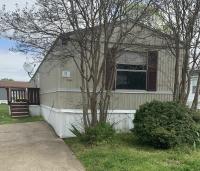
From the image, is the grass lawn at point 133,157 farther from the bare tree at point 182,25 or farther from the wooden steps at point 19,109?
the wooden steps at point 19,109

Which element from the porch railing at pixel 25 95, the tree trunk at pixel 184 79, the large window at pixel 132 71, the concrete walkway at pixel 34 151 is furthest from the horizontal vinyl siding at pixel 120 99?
the porch railing at pixel 25 95

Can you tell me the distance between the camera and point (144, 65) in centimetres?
1265

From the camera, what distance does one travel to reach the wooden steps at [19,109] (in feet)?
59.9

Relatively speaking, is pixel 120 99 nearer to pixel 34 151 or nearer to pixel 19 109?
pixel 34 151

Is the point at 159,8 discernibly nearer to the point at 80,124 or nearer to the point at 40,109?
the point at 80,124

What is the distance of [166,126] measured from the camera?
9.40m

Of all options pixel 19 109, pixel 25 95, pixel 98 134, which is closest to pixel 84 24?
pixel 98 134

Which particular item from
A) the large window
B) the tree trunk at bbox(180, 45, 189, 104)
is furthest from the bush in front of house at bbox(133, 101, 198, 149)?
the large window

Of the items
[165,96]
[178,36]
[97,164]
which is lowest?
[97,164]

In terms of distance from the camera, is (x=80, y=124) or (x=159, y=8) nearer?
(x=159, y=8)

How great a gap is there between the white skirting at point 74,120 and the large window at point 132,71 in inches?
36.9

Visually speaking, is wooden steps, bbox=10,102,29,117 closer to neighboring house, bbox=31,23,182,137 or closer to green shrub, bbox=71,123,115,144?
neighboring house, bbox=31,23,182,137

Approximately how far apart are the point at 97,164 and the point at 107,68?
4.05m

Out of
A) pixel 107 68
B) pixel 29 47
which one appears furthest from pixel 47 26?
pixel 107 68
